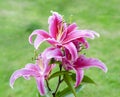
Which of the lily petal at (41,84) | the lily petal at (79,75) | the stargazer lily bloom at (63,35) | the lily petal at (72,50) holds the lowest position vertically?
the lily petal at (79,75)

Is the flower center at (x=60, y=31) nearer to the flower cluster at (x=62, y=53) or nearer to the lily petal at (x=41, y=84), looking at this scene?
the flower cluster at (x=62, y=53)

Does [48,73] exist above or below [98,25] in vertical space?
below

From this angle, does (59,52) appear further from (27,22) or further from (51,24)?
(27,22)

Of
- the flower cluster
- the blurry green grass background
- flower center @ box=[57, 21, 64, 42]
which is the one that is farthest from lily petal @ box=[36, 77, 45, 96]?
the blurry green grass background

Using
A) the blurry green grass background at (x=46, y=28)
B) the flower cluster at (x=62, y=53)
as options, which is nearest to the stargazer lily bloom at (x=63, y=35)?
the flower cluster at (x=62, y=53)

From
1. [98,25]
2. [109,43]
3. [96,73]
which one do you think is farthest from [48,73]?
[98,25]

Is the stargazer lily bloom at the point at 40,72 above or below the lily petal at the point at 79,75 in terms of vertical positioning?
above

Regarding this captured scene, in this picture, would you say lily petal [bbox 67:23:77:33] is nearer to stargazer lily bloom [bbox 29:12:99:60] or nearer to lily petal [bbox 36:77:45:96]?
stargazer lily bloom [bbox 29:12:99:60]
